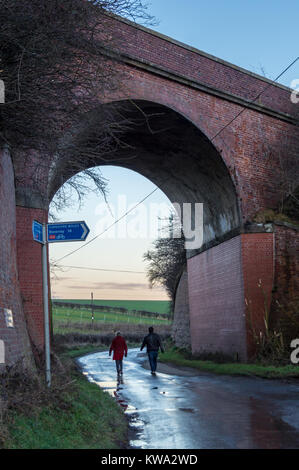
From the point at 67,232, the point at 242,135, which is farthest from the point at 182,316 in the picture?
the point at 67,232

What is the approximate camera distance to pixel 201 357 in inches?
690

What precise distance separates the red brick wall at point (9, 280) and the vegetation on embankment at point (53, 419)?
1.86 ft

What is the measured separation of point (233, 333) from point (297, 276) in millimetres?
2572

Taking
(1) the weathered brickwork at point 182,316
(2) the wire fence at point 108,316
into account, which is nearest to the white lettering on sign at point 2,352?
(1) the weathered brickwork at point 182,316

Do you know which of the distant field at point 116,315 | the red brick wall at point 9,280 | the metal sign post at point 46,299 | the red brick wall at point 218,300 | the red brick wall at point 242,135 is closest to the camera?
the red brick wall at point 9,280

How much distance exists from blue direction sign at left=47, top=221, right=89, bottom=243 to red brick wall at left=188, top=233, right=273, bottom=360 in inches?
322

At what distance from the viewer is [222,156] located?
1479 centimetres

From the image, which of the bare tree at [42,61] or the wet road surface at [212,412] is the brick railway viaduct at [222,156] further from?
the bare tree at [42,61]

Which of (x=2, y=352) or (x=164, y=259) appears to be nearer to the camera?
(x=2, y=352)

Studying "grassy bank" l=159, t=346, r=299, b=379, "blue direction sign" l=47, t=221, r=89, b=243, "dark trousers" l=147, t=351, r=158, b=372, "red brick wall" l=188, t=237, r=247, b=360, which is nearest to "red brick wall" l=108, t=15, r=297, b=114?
"red brick wall" l=188, t=237, r=247, b=360

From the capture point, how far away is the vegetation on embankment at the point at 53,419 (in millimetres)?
4352

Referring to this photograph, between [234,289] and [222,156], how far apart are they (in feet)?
13.2

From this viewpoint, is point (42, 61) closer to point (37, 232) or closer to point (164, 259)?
point (37, 232)
